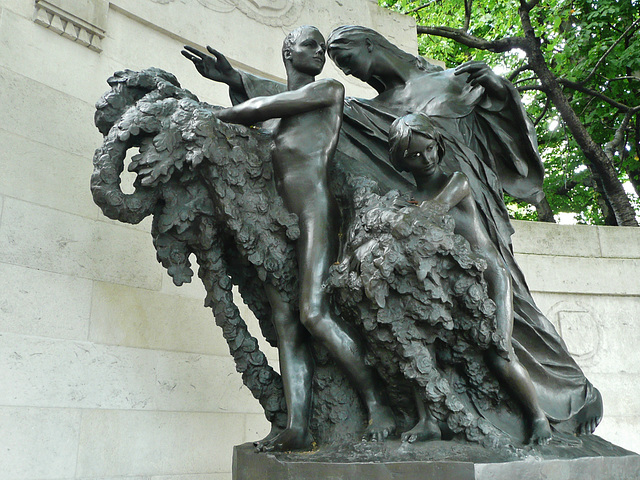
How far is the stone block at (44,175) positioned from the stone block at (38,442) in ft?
4.08

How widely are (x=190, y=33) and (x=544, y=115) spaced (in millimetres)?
5815

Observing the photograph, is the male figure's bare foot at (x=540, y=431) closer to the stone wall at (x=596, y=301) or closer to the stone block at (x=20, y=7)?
the stone wall at (x=596, y=301)

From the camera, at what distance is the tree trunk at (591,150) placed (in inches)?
294

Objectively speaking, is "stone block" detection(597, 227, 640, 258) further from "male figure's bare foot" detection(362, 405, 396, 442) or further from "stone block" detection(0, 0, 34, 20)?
"stone block" detection(0, 0, 34, 20)

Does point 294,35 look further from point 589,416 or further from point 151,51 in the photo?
point 589,416

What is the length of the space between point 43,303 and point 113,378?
0.63 metres


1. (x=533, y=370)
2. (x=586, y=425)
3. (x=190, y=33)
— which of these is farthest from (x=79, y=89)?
(x=586, y=425)

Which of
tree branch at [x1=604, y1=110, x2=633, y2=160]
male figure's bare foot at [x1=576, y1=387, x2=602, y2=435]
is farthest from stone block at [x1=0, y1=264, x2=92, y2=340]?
tree branch at [x1=604, y1=110, x2=633, y2=160]

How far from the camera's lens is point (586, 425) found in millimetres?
2998

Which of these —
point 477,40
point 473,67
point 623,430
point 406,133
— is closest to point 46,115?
point 406,133

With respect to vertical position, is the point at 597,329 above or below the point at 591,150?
below

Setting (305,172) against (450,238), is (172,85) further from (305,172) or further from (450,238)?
(450,238)

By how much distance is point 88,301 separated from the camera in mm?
3959

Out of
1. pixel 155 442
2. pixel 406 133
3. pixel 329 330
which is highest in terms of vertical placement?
pixel 406 133
